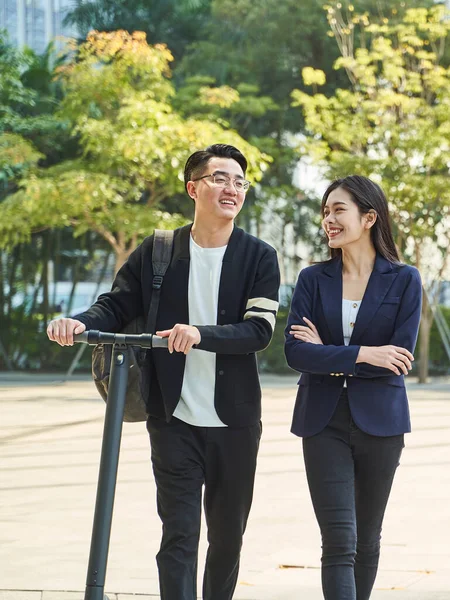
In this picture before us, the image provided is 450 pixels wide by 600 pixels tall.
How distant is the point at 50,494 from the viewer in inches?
319

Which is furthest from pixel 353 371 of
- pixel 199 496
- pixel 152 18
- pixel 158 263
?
pixel 152 18

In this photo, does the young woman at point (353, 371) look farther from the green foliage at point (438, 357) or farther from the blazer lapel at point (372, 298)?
the green foliage at point (438, 357)

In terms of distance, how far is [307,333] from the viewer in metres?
3.96

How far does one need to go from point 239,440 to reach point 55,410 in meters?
11.3

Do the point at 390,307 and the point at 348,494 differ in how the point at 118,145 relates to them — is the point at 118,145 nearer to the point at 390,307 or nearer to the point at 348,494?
the point at 390,307

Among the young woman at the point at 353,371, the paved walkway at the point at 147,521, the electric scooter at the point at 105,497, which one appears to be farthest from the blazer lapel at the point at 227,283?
the paved walkway at the point at 147,521

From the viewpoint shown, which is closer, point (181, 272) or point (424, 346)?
point (181, 272)

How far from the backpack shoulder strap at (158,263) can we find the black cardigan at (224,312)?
0.08 ft

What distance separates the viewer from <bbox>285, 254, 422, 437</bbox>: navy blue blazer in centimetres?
380

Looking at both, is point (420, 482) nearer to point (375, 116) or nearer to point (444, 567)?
point (444, 567)

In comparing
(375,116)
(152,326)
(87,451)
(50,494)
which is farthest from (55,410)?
(152,326)

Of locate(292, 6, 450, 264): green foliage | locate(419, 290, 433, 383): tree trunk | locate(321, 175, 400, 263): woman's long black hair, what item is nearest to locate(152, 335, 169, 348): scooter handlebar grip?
locate(321, 175, 400, 263): woman's long black hair

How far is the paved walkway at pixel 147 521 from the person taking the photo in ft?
17.1

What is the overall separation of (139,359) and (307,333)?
1.95 ft
